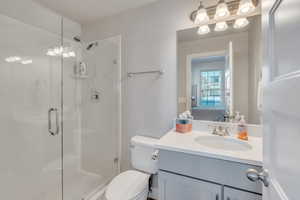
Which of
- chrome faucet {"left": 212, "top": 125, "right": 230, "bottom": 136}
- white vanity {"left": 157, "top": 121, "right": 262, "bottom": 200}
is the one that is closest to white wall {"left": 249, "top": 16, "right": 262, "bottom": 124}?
white vanity {"left": 157, "top": 121, "right": 262, "bottom": 200}

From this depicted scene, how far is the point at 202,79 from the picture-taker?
60.2 inches

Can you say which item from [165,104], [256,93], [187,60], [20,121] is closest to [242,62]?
[256,93]

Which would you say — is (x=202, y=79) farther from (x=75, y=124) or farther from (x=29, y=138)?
(x=29, y=138)

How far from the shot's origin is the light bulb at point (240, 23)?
1.32 m

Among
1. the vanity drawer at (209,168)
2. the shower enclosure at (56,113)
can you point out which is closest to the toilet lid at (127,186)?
the vanity drawer at (209,168)

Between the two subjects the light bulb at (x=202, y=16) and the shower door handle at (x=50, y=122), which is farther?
the shower door handle at (x=50, y=122)

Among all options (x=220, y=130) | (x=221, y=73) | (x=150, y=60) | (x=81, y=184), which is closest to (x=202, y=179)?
(x=220, y=130)

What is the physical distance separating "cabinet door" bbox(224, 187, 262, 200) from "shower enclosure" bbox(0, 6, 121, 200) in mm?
1365

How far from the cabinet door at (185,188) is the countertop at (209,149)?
0.65 feet

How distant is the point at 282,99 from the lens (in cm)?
48

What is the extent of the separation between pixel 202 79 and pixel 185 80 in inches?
6.8

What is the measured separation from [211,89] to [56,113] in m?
1.88

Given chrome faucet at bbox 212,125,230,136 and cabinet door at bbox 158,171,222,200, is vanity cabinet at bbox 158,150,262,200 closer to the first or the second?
cabinet door at bbox 158,171,222,200

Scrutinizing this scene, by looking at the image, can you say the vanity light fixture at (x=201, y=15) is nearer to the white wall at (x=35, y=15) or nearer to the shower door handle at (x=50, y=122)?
the white wall at (x=35, y=15)
